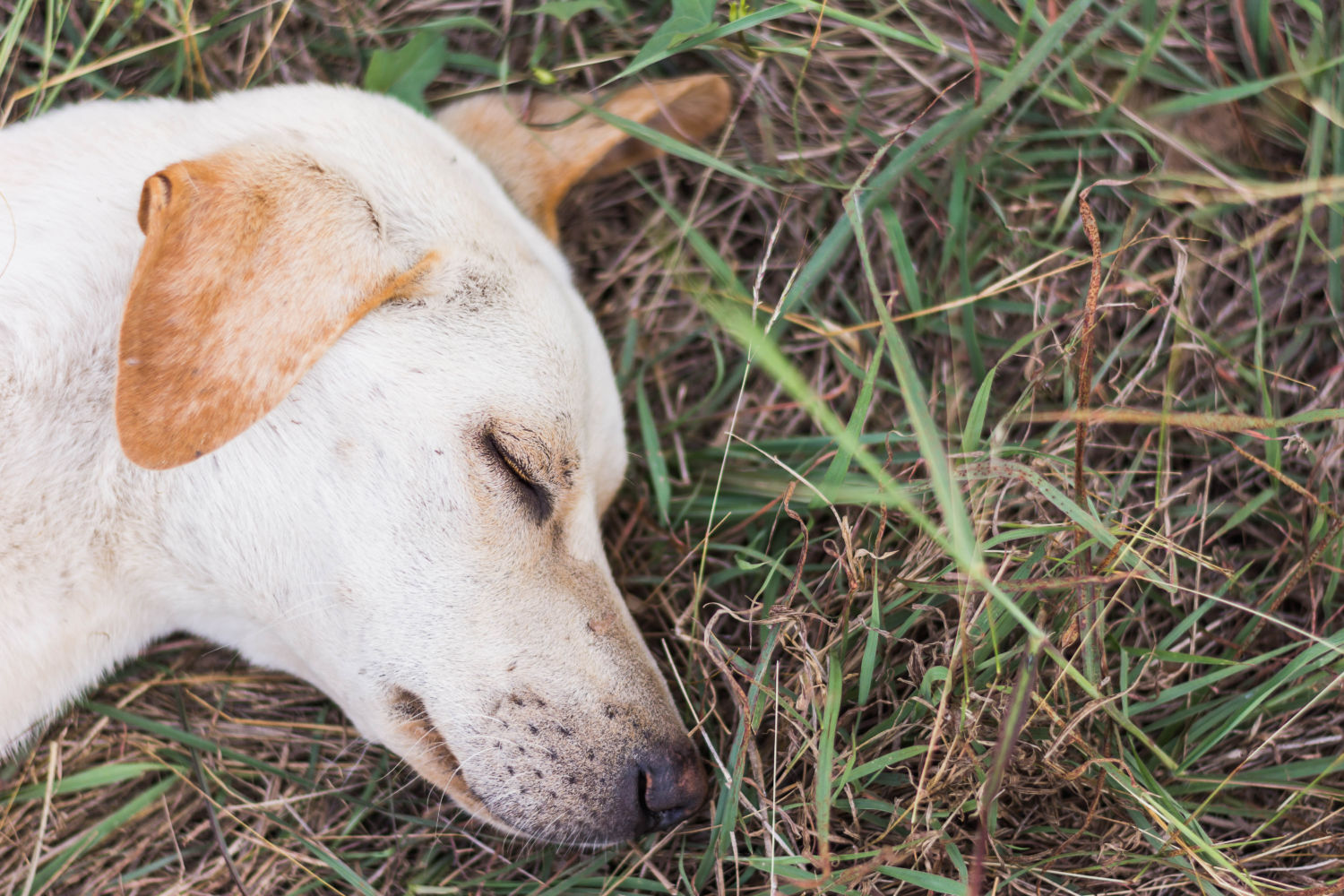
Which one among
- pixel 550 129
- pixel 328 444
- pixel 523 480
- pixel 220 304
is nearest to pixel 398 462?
pixel 328 444

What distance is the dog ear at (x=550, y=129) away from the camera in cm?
265

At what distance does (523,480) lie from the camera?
2.11 m

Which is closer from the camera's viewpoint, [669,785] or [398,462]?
[398,462]

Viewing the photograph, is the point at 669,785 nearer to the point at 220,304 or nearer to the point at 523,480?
the point at 523,480

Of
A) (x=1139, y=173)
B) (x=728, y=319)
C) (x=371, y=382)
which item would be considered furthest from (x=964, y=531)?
(x=1139, y=173)

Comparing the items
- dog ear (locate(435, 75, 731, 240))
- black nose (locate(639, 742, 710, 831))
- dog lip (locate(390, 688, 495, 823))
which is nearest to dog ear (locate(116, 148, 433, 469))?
dog lip (locate(390, 688, 495, 823))

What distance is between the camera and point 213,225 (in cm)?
179

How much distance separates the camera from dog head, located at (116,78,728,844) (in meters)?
1.83

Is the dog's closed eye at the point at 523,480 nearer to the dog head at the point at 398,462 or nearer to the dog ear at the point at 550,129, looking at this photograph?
the dog head at the point at 398,462

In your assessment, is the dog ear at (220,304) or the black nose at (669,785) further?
the black nose at (669,785)

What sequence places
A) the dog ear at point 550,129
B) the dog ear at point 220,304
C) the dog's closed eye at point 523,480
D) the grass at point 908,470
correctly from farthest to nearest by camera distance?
the dog ear at point 550,129, the grass at point 908,470, the dog's closed eye at point 523,480, the dog ear at point 220,304

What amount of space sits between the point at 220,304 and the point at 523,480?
715 millimetres

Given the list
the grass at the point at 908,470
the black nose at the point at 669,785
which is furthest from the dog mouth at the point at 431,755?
the grass at the point at 908,470

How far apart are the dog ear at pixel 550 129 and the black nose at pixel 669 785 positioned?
1.46m
